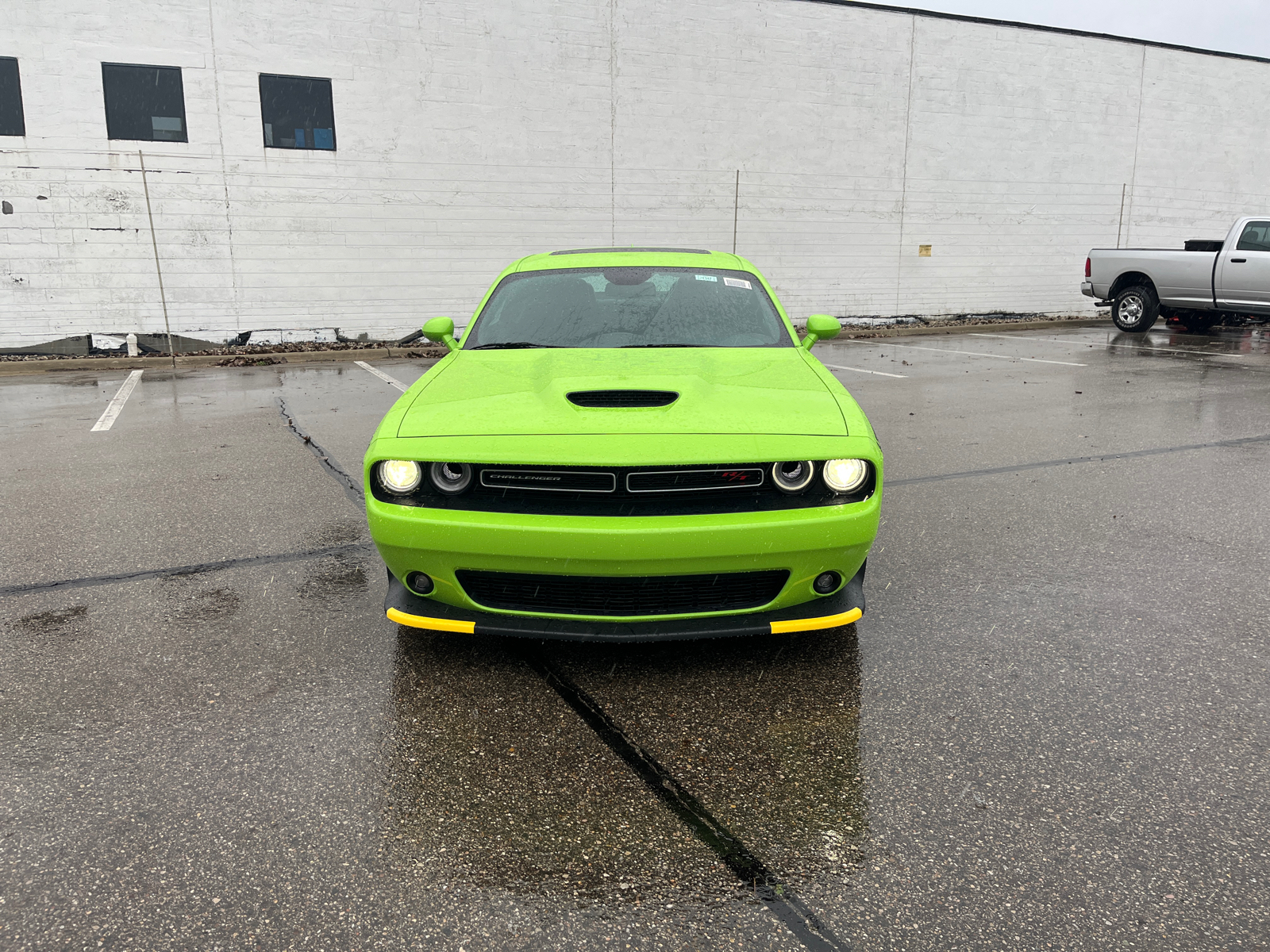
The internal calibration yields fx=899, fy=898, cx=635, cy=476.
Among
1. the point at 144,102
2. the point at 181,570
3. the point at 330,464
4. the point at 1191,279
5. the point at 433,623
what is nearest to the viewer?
the point at 433,623

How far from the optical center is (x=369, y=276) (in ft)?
48.7

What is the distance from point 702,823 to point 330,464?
15.9 ft

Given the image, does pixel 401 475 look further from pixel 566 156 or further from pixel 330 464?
pixel 566 156

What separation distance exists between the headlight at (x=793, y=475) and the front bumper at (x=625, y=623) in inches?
16.5

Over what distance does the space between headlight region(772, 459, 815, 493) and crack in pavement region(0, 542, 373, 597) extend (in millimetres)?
2495

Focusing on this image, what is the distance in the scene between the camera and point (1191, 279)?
15344 mm

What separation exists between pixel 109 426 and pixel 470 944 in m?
7.75

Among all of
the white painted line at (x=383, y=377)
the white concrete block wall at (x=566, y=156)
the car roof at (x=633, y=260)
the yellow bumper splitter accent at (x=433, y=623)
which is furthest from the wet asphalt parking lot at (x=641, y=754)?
the white concrete block wall at (x=566, y=156)

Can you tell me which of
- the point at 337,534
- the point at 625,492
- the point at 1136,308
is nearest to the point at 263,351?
the point at 337,534

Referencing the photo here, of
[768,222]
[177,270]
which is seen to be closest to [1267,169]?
[768,222]

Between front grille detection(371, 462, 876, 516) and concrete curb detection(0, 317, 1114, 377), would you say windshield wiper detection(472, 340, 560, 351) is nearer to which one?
front grille detection(371, 462, 876, 516)

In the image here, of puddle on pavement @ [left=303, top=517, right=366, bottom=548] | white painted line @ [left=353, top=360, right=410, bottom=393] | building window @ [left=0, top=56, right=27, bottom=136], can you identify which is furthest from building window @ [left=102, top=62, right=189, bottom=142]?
puddle on pavement @ [left=303, top=517, right=366, bottom=548]

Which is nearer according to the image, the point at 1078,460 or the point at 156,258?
the point at 1078,460

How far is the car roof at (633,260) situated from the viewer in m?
4.90
